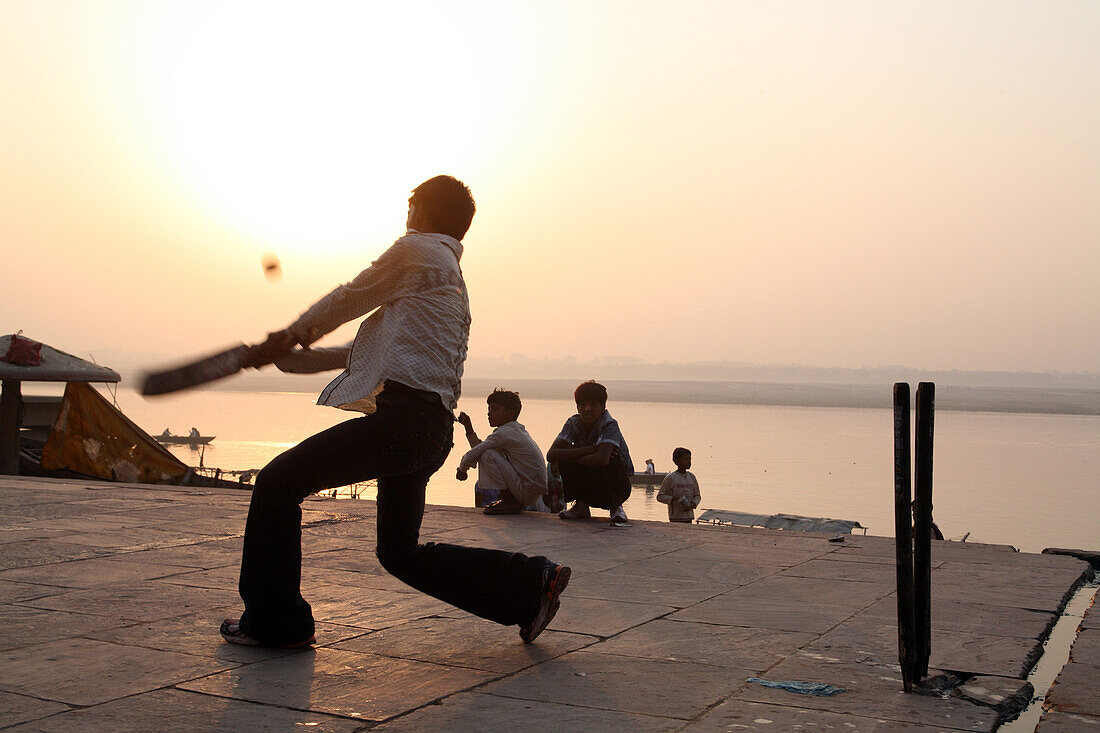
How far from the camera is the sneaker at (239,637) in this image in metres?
3.68

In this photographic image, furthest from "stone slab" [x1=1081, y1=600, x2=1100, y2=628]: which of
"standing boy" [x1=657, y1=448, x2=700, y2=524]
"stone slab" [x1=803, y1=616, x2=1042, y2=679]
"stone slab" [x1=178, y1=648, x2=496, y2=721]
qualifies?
"standing boy" [x1=657, y1=448, x2=700, y2=524]

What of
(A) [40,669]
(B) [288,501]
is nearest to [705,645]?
(B) [288,501]

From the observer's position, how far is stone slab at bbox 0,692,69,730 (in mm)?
2811

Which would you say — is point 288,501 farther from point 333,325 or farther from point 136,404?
point 136,404

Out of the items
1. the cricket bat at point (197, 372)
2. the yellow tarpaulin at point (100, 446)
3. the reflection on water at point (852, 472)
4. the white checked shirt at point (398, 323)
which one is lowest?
the reflection on water at point (852, 472)

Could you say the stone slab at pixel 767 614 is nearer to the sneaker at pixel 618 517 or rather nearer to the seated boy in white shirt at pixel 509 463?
the sneaker at pixel 618 517

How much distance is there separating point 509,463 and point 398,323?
15.6ft

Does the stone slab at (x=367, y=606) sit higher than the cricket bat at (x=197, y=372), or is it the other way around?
the cricket bat at (x=197, y=372)

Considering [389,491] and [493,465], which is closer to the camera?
[389,491]

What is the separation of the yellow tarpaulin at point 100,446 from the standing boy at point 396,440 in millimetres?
11067

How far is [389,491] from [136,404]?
663ft

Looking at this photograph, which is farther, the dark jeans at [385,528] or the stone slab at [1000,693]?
the dark jeans at [385,528]

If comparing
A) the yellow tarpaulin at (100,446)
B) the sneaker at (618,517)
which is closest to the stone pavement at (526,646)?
the sneaker at (618,517)

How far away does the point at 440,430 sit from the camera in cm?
359
